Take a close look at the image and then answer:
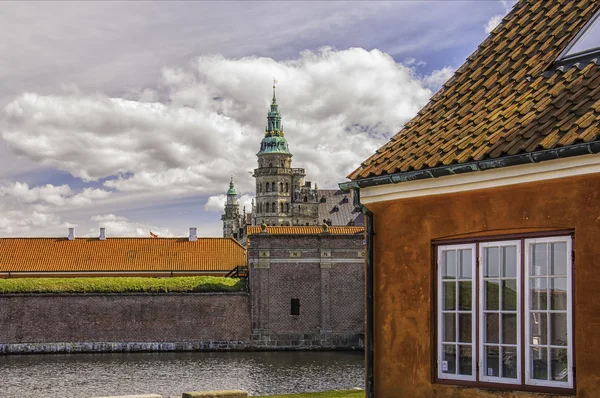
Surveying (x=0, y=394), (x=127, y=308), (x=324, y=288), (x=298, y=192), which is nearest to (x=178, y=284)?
(x=127, y=308)

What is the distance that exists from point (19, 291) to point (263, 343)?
11.2 m

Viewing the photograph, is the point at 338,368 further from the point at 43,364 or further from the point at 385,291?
the point at 385,291

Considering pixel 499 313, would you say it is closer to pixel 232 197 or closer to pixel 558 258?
pixel 558 258

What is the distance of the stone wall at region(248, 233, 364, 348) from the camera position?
1590 inches

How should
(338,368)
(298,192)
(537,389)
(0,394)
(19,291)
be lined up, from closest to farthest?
(537,389) → (0,394) → (338,368) → (19,291) → (298,192)

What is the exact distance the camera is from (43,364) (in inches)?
1325

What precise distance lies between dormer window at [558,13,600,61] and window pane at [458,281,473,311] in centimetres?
241

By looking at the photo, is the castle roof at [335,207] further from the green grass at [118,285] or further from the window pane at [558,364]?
the window pane at [558,364]

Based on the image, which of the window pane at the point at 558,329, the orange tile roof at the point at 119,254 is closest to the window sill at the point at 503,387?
the window pane at the point at 558,329

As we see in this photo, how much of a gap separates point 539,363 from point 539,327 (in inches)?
11.9

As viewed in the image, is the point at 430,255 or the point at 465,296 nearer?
the point at 465,296

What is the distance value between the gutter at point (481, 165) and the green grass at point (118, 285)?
105 feet

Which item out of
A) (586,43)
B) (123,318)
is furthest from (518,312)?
(123,318)

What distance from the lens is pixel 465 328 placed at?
26.7 ft
